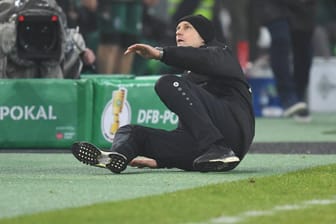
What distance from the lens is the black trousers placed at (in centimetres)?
884

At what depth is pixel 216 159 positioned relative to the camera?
29.0ft

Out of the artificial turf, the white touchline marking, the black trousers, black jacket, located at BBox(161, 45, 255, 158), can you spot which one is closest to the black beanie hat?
black jacket, located at BBox(161, 45, 255, 158)

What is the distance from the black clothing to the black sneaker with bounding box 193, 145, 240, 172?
0.15 feet

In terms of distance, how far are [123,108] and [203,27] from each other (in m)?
2.55

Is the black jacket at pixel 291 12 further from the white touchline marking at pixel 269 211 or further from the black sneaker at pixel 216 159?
the white touchline marking at pixel 269 211

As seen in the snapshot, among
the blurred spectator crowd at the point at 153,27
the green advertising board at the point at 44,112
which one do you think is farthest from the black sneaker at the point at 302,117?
the green advertising board at the point at 44,112

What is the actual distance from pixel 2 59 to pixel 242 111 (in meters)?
Result: 2.95

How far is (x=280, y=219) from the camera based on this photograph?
662 centimetres

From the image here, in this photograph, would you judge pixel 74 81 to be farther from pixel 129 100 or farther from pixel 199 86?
pixel 199 86

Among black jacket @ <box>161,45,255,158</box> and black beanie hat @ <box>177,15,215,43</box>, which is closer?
black jacket @ <box>161,45,255,158</box>

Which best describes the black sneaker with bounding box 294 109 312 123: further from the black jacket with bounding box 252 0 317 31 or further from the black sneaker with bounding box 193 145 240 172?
the black sneaker with bounding box 193 145 240 172

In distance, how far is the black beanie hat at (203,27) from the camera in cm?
911

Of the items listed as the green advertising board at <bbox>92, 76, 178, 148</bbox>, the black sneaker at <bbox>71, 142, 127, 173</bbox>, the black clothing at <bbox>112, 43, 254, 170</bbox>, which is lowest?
the green advertising board at <bbox>92, 76, 178, 148</bbox>

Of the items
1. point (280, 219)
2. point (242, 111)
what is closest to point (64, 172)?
point (242, 111)
